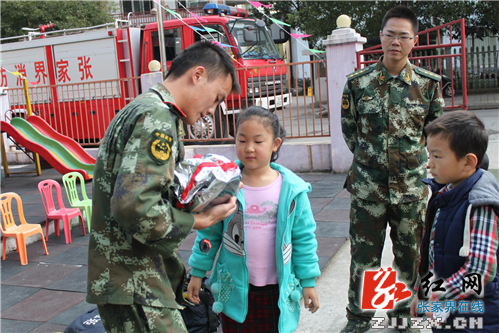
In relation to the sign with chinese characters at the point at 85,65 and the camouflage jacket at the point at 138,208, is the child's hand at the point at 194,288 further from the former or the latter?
the sign with chinese characters at the point at 85,65

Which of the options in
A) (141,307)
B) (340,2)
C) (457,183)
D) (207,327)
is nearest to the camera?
(141,307)

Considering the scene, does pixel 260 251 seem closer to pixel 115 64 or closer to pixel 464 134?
pixel 464 134

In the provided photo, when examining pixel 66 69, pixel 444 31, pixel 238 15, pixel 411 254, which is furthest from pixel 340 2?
pixel 411 254

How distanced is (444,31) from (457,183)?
16.9 metres

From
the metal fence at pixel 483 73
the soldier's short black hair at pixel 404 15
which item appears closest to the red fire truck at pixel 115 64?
the soldier's short black hair at pixel 404 15

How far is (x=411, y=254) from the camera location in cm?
279

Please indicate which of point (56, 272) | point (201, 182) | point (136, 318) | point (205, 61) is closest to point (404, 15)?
point (205, 61)

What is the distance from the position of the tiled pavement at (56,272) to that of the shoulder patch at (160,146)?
231 centimetres

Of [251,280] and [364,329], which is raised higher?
[251,280]

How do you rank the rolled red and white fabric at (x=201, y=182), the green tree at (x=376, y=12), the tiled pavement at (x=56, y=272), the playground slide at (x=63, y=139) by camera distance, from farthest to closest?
1. the green tree at (x=376, y=12)
2. the playground slide at (x=63, y=139)
3. the tiled pavement at (x=56, y=272)
4. the rolled red and white fabric at (x=201, y=182)

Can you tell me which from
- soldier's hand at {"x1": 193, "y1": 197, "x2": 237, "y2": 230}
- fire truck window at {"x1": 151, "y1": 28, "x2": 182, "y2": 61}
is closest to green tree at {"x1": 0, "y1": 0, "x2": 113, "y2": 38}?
fire truck window at {"x1": 151, "y1": 28, "x2": 182, "y2": 61}

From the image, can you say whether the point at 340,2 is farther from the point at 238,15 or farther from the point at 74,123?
the point at 74,123

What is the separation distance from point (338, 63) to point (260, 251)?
5296 mm

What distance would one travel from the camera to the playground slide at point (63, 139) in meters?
8.80
